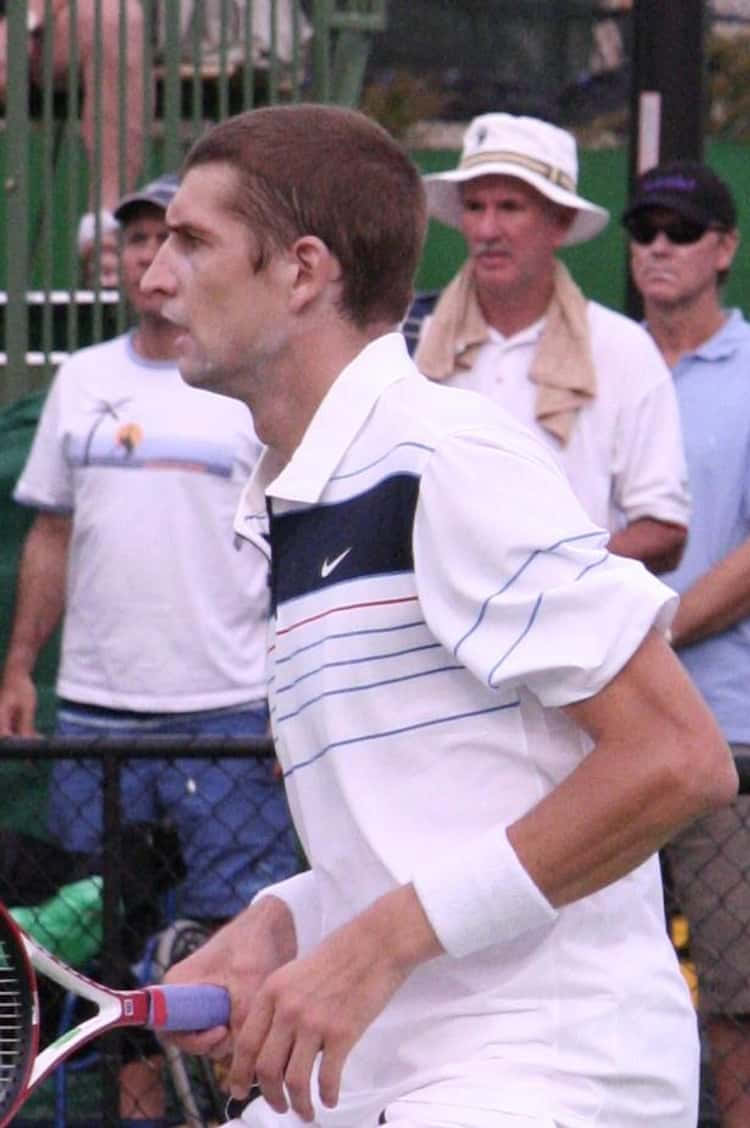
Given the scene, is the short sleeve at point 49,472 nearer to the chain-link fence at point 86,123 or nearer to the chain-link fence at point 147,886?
the chain-link fence at point 147,886

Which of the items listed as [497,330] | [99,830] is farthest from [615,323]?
[99,830]

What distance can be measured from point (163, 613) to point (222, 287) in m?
2.67

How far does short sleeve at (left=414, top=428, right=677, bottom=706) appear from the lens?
2.37 metres

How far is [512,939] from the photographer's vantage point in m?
2.46

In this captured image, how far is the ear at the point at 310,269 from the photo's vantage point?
2.65 metres

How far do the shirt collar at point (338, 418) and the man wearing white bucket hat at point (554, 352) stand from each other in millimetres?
2426

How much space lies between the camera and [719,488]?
5215 millimetres

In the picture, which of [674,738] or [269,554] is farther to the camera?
[269,554]

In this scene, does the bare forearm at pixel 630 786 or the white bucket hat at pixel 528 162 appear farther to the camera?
the white bucket hat at pixel 528 162

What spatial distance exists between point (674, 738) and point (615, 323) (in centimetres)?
298

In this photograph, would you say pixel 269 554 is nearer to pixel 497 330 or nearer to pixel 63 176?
pixel 497 330

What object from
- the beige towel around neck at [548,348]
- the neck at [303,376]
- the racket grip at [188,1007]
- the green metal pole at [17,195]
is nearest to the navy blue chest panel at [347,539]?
the neck at [303,376]

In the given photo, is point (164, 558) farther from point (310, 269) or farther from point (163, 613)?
point (310, 269)

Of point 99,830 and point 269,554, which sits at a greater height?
point 269,554
